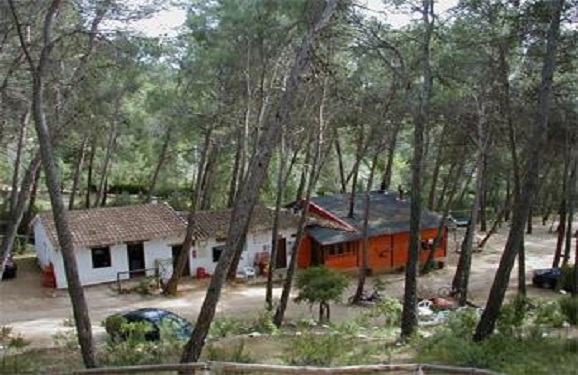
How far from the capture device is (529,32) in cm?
1655

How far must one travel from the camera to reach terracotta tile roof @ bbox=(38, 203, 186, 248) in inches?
1131

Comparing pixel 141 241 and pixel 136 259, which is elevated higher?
pixel 141 241

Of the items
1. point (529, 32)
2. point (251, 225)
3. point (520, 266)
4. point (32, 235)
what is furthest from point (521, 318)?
point (32, 235)

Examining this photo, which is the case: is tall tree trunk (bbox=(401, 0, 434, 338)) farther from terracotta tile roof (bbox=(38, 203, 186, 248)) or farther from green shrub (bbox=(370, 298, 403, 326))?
terracotta tile roof (bbox=(38, 203, 186, 248))

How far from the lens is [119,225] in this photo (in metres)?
30.0

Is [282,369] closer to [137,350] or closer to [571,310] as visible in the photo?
[137,350]

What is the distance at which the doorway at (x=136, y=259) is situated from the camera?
97.3ft

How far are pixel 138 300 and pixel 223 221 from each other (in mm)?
6627

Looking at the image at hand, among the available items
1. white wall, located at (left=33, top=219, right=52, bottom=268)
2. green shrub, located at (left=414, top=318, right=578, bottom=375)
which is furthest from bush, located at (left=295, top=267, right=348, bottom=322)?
white wall, located at (left=33, top=219, right=52, bottom=268)

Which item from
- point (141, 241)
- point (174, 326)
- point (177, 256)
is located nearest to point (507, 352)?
point (174, 326)

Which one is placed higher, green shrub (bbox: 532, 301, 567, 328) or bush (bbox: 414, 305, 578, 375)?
bush (bbox: 414, 305, 578, 375)

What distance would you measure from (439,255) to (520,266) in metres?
9.61

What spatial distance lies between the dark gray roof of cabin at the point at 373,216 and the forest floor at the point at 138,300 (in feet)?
7.69

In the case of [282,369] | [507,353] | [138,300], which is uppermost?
[282,369]
